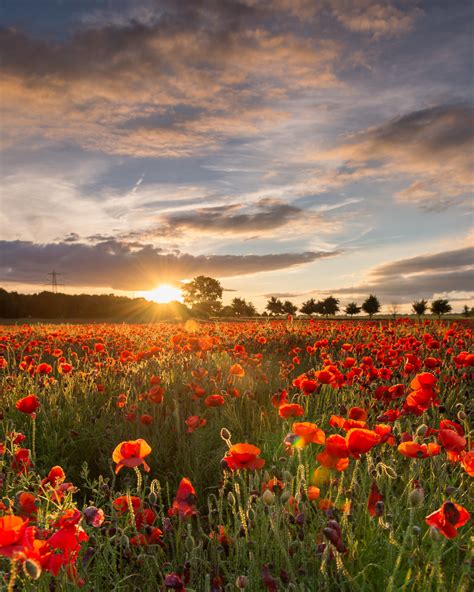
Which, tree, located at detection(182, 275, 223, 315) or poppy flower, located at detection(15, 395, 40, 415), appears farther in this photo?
tree, located at detection(182, 275, 223, 315)

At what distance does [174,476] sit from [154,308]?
39.6 meters

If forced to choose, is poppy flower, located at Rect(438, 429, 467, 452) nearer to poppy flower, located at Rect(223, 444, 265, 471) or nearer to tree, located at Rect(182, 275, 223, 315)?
poppy flower, located at Rect(223, 444, 265, 471)

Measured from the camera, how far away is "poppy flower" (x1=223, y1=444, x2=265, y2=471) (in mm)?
1952

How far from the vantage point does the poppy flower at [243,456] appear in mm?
1952

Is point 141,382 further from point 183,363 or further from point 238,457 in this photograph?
point 238,457

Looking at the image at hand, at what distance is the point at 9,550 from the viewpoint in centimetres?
138

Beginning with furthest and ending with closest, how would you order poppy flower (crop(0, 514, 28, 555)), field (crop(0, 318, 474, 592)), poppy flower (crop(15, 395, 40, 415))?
1. poppy flower (crop(15, 395, 40, 415))
2. field (crop(0, 318, 474, 592))
3. poppy flower (crop(0, 514, 28, 555))

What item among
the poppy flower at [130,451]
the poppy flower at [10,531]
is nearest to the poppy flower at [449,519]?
the poppy flower at [130,451]

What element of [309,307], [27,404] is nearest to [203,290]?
[309,307]

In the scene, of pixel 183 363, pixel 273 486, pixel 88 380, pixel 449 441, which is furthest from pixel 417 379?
pixel 88 380

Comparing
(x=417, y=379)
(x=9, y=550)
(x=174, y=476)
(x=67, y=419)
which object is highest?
(x=417, y=379)

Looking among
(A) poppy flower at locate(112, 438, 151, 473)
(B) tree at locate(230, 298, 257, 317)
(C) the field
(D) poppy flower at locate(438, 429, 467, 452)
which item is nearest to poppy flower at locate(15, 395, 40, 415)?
(C) the field

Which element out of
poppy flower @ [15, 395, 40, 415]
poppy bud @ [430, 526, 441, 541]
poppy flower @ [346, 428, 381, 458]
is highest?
poppy flower @ [346, 428, 381, 458]

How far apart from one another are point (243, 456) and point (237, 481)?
1497 mm
